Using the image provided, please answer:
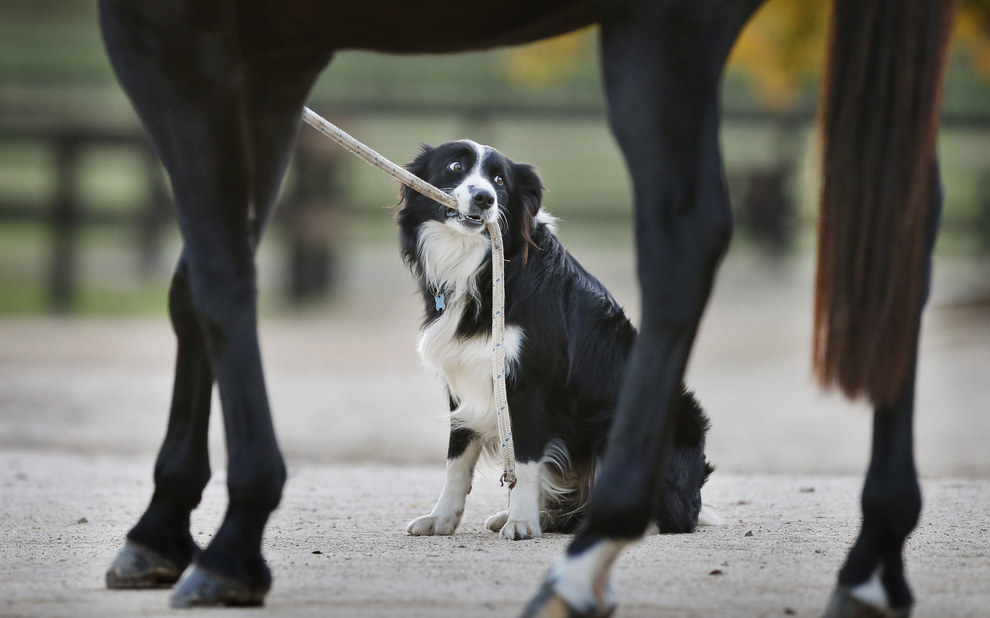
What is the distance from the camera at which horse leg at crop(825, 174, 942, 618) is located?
7.29 ft

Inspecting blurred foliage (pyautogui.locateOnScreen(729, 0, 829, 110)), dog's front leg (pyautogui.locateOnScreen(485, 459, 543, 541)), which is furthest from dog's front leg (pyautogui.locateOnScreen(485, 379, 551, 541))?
blurred foliage (pyautogui.locateOnScreen(729, 0, 829, 110))

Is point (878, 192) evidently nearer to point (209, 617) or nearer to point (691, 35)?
point (691, 35)

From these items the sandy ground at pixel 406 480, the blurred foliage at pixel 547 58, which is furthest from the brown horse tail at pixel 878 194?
the blurred foliage at pixel 547 58

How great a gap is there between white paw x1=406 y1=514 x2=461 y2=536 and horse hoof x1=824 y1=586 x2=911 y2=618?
5.31ft

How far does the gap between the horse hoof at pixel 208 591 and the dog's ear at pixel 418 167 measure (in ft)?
7.41

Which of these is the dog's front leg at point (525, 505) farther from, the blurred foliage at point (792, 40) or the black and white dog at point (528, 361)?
the blurred foliage at point (792, 40)

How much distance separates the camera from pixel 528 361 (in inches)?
147

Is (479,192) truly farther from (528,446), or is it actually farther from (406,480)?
(406,480)

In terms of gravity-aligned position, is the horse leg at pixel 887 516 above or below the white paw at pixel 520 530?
above

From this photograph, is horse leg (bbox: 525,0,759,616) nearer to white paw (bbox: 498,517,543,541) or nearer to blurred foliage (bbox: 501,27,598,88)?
white paw (bbox: 498,517,543,541)

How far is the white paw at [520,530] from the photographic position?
3578 millimetres

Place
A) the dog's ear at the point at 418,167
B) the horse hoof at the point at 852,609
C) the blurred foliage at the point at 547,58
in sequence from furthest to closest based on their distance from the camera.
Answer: the blurred foliage at the point at 547,58, the dog's ear at the point at 418,167, the horse hoof at the point at 852,609

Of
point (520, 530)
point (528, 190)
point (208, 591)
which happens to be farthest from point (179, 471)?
point (528, 190)

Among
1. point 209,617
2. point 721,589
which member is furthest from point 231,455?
point 721,589
